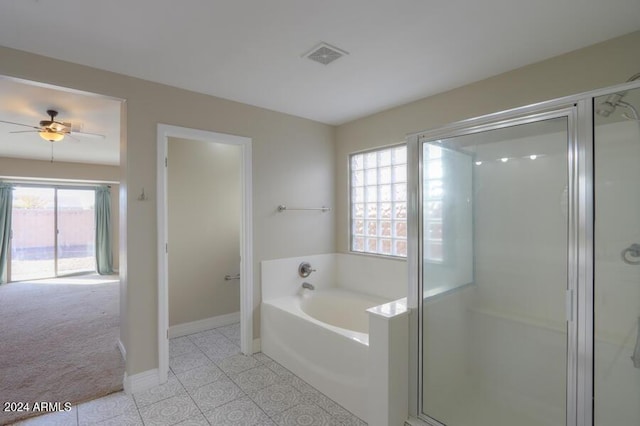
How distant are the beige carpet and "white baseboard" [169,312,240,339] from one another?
0.57m

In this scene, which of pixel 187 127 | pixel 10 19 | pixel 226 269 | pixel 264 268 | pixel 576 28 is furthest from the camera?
pixel 226 269

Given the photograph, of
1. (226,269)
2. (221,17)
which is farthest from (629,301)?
(226,269)

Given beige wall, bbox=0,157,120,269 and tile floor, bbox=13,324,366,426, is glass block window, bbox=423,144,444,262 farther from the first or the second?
beige wall, bbox=0,157,120,269

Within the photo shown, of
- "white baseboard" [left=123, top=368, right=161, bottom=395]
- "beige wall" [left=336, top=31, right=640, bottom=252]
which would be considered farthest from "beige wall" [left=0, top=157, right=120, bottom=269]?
"beige wall" [left=336, top=31, right=640, bottom=252]

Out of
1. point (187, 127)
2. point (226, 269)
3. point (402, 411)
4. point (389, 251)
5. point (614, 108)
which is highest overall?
point (187, 127)

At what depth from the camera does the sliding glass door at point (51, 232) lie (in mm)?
6453

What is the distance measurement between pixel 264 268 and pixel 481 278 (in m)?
1.99

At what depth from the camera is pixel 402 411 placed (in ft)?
6.34

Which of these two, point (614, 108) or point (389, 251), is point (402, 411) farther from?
point (614, 108)

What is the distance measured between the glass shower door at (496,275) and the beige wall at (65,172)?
733 cm

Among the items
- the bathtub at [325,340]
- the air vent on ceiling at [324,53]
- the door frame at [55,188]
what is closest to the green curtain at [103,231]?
the door frame at [55,188]

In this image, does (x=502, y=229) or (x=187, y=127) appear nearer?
(x=502, y=229)

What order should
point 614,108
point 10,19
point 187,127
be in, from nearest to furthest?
point 614,108
point 10,19
point 187,127

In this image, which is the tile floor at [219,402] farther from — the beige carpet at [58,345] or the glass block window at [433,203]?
the glass block window at [433,203]
